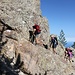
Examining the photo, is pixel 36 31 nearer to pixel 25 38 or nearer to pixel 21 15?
pixel 25 38

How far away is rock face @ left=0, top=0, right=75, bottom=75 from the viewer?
19.6 meters

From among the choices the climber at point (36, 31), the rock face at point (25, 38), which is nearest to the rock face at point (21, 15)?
the rock face at point (25, 38)

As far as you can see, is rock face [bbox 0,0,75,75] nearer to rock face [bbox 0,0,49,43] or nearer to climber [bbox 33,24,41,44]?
rock face [bbox 0,0,49,43]

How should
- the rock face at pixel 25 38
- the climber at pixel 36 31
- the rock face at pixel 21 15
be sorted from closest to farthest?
the rock face at pixel 25 38 → the rock face at pixel 21 15 → the climber at pixel 36 31

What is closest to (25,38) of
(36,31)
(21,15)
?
(36,31)

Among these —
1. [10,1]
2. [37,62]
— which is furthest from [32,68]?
[10,1]

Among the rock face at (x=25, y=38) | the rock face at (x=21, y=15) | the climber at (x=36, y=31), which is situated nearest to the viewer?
the rock face at (x=25, y=38)

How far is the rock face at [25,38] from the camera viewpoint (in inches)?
771

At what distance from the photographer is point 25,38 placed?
2197 centimetres

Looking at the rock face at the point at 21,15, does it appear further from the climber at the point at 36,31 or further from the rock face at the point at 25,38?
the climber at the point at 36,31

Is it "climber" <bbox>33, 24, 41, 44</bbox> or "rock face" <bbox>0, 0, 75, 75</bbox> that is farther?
"climber" <bbox>33, 24, 41, 44</bbox>

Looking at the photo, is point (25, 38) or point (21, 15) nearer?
point (25, 38)

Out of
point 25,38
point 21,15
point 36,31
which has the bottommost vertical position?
point 25,38

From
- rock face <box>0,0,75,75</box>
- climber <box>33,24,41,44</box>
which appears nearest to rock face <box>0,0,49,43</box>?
rock face <box>0,0,75,75</box>
